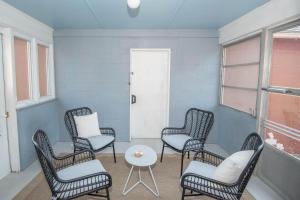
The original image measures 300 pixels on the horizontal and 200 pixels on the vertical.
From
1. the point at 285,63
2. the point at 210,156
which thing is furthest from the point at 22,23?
the point at 285,63

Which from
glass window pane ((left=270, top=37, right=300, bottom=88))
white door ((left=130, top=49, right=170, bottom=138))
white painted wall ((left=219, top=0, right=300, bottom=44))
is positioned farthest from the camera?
white door ((left=130, top=49, right=170, bottom=138))

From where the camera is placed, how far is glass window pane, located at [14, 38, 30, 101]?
3035 millimetres

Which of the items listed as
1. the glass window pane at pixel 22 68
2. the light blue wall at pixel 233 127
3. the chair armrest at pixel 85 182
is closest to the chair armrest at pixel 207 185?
the chair armrest at pixel 85 182

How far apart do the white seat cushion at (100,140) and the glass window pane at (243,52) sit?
2.52 meters

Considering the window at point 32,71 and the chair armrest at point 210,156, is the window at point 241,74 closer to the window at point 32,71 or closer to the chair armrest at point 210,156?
the chair armrest at point 210,156

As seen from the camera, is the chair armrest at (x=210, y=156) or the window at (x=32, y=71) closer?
the chair armrest at (x=210, y=156)

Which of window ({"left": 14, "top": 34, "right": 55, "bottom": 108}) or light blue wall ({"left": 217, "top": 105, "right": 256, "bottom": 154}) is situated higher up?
window ({"left": 14, "top": 34, "right": 55, "bottom": 108})

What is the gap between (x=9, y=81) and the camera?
2801 mm

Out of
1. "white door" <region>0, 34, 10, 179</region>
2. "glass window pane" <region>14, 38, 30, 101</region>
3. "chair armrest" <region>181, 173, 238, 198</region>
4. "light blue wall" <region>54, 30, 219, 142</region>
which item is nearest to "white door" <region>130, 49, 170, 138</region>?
"light blue wall" <region>54, 30, 219, 142</region>

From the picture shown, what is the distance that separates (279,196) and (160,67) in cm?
291

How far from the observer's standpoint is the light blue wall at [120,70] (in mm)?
4129

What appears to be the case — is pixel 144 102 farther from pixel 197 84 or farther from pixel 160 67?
pixel 197 84

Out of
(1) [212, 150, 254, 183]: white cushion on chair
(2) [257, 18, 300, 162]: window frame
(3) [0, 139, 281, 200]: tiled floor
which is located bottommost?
(3) [0, 139, 281, 200]: tiled floor

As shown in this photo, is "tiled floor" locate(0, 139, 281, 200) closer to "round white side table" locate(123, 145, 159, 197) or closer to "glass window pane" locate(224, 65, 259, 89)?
"round white side table" locate(123, 145, 159, 197)
